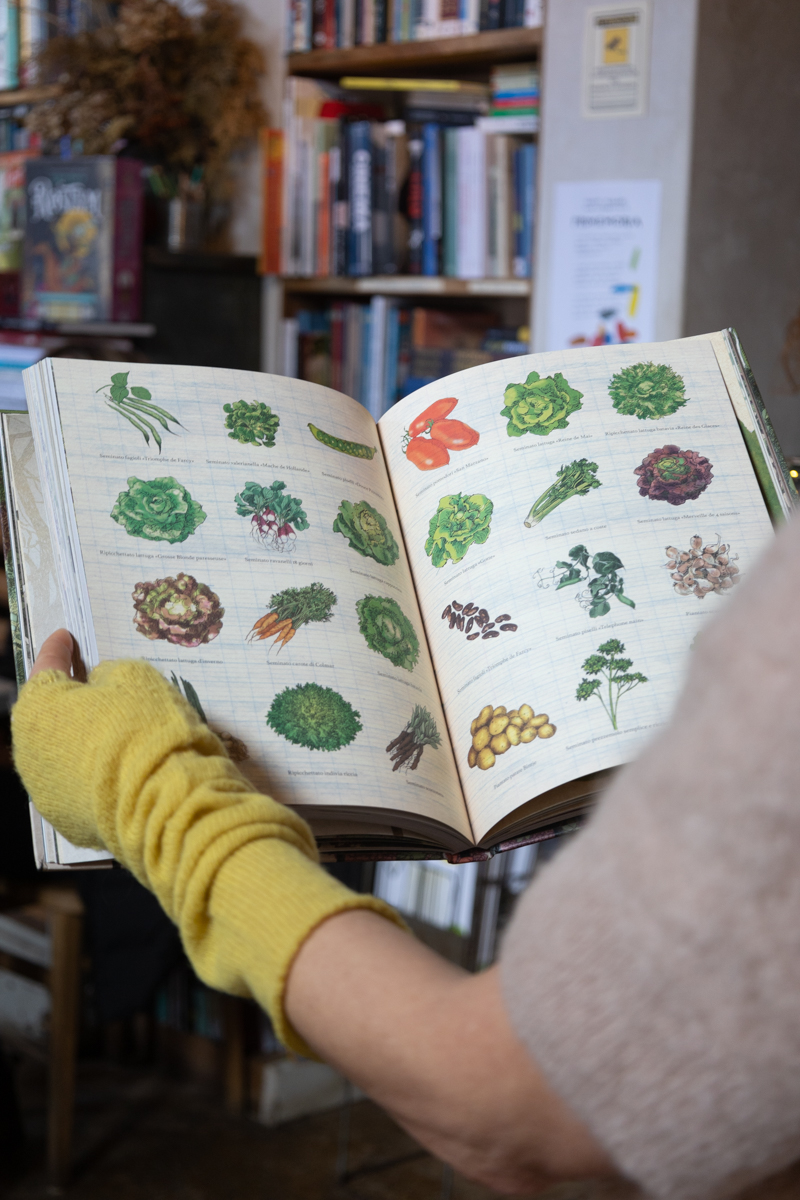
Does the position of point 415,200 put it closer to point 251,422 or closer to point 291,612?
point 251,422

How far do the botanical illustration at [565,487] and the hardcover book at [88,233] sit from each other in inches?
63.7

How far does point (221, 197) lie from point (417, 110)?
1.50 feet

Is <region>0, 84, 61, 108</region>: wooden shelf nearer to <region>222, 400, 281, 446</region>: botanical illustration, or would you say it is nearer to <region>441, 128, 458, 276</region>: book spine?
<region>441, 128, 458, 276</region>: book spine

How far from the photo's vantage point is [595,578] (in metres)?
0.68

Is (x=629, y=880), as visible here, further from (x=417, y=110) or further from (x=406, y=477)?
(x=417, y=110)

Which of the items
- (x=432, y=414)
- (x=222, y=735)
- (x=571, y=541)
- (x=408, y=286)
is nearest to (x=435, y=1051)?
(x=222, y=735)

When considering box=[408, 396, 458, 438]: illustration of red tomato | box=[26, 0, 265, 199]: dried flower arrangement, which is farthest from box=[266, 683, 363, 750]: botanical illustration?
box=[26, 0, 265, 199]: dried flower arrangement

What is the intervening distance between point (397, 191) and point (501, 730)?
1.70 meters

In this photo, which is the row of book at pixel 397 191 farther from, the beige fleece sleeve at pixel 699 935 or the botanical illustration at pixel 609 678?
the beige fleece sleeve at pixel 699 935

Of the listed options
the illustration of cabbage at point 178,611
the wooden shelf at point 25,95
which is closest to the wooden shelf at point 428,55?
the wooden shelf at point 25,95

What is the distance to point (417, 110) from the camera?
2096 millimetres

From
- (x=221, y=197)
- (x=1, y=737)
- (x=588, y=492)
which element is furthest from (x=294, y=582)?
(x=221, y=197)

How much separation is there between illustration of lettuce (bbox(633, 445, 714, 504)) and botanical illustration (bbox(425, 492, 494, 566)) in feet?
0.35

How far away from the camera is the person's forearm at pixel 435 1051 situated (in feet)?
1.24
